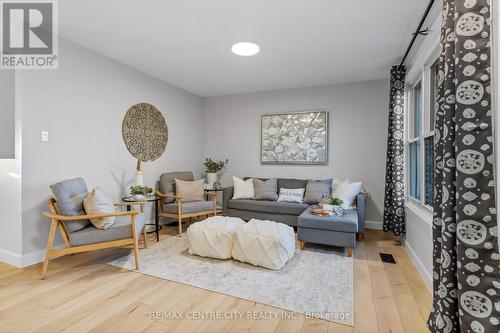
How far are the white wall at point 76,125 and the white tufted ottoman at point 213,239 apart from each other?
→ 148cm

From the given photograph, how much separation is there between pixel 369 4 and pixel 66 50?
10.7 ft

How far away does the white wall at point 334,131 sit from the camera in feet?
14.0

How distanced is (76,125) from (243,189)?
261cm

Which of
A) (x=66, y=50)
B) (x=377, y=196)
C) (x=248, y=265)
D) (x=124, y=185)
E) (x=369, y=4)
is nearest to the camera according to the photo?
(x=369, y=4)

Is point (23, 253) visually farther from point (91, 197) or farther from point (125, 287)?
point (125, 287)

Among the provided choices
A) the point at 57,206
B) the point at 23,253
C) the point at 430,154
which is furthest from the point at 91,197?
the point at 430,154

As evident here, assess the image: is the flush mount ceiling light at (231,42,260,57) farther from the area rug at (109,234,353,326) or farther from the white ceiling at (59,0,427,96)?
the area rug at (109,234,353,326)

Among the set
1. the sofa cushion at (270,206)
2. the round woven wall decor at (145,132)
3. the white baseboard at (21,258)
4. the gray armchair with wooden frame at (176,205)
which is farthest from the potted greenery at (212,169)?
the white baseboard at (21,258)

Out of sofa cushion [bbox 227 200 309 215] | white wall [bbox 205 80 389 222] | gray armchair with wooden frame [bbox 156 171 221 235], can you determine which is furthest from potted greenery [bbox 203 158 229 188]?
sofa cushion [bbox 227 200 309 215]

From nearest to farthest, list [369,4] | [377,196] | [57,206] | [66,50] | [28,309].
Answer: [28,309] → [369,4] → [57,206] → [66,50] → [377,196]

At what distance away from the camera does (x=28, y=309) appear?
6.28 ft

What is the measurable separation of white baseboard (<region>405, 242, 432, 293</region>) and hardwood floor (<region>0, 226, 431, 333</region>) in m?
0.07

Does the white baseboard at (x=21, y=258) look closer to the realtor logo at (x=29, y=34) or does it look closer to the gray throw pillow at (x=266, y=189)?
the realtor logo at (x=29, y=34)

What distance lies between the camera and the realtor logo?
2.43m
